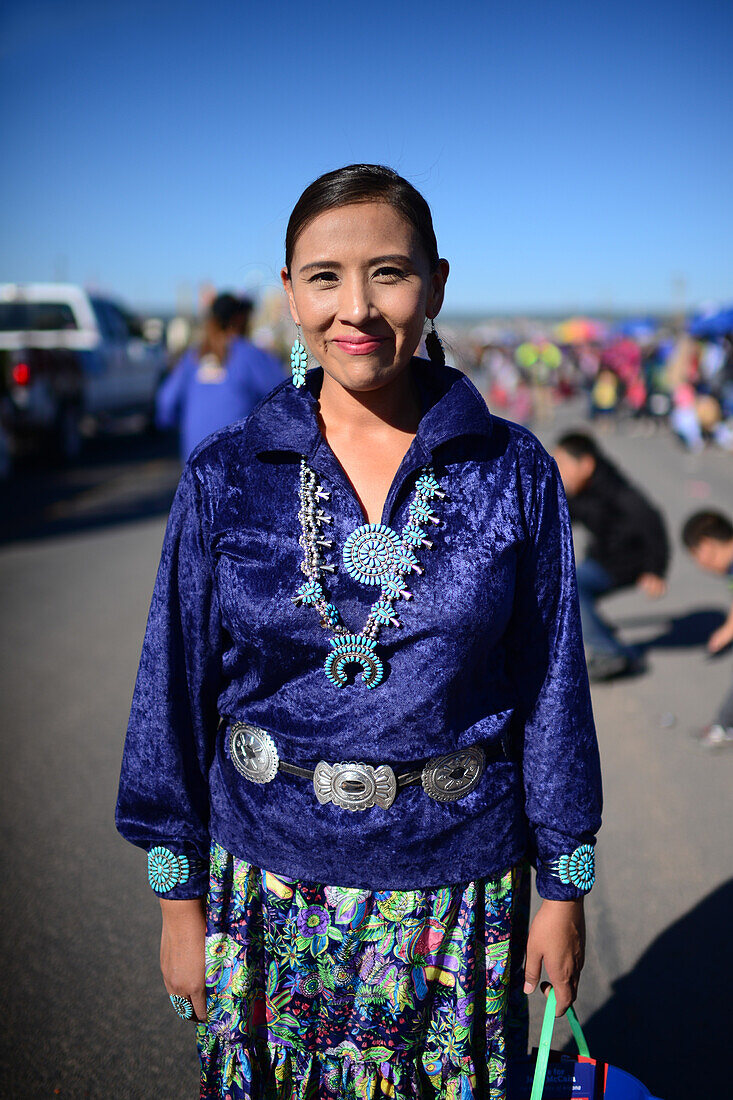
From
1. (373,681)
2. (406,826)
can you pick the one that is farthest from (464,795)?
(373,681)

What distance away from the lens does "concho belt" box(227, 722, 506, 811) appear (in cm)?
142

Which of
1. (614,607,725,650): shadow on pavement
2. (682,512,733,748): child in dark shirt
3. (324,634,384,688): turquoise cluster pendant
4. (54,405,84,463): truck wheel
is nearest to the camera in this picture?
(324,634,384,688): turquoise cluster pendant

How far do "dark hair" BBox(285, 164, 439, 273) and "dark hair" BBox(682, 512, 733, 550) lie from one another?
3670mm

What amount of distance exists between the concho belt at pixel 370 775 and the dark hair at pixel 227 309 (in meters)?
3.56

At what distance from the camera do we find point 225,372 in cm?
476

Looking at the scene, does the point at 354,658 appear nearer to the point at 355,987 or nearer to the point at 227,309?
the point at 355,987

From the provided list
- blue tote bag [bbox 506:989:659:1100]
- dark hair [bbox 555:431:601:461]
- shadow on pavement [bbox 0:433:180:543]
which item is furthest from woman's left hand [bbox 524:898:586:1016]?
shadow on pavement [bbox 0:433:180:543]

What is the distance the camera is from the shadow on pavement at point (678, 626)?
5859 mm

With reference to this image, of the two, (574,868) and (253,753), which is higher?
(253,753)

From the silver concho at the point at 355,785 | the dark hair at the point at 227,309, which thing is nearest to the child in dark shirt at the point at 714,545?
the dark hair at the point at 227,309

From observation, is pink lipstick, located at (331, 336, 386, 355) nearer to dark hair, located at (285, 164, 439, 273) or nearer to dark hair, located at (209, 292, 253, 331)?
dark hair, located at (285, 164, 439, 273)

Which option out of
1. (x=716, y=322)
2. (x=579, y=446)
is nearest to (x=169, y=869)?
(x=579, y=446)

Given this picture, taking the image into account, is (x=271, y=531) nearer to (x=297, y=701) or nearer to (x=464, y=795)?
(x=297, y=701)

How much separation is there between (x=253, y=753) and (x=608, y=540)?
4105 millimetres
